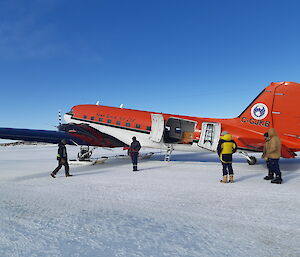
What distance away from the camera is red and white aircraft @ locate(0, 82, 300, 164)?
10.2m

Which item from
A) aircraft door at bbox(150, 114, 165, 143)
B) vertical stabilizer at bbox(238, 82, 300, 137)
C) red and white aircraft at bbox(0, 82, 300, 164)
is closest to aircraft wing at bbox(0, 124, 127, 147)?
red and white aircraft at bbox(0, 82, 300, 164)

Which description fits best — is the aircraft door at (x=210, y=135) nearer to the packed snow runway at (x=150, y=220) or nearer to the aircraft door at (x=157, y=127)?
the aircraft door at (x=157, y=127)

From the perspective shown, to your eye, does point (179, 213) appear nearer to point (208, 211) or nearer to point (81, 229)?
point (208, 211)

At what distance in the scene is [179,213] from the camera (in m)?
4.30

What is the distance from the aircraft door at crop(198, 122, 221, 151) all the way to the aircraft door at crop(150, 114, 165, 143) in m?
2.37

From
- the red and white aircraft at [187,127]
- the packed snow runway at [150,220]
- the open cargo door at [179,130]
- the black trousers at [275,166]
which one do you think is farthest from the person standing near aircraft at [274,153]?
the open cargo door at [179,130]

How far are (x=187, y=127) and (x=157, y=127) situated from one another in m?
4.09

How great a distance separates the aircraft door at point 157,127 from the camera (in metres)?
12.4

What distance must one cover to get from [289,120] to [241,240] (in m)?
9.21

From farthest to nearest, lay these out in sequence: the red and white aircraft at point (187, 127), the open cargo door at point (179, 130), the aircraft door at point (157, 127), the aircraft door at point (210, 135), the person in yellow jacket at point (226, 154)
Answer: the open cargo door at point (179, 130)
the aircraft door at point (157, 127)
the aircraft door at point (210, 135)
the red and white aircraft at point (187, 127)
the person in yellow jacket at point (226, 154)

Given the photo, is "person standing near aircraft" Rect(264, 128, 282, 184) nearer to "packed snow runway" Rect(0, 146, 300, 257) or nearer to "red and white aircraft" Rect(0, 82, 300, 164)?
"packed snow runway" Rect(0, 146, 300, 257)

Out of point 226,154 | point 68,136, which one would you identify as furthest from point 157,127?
point 226,154

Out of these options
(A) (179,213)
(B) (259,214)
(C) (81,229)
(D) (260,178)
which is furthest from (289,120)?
(C) (81,229)

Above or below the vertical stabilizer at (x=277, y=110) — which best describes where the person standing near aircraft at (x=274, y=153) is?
below
